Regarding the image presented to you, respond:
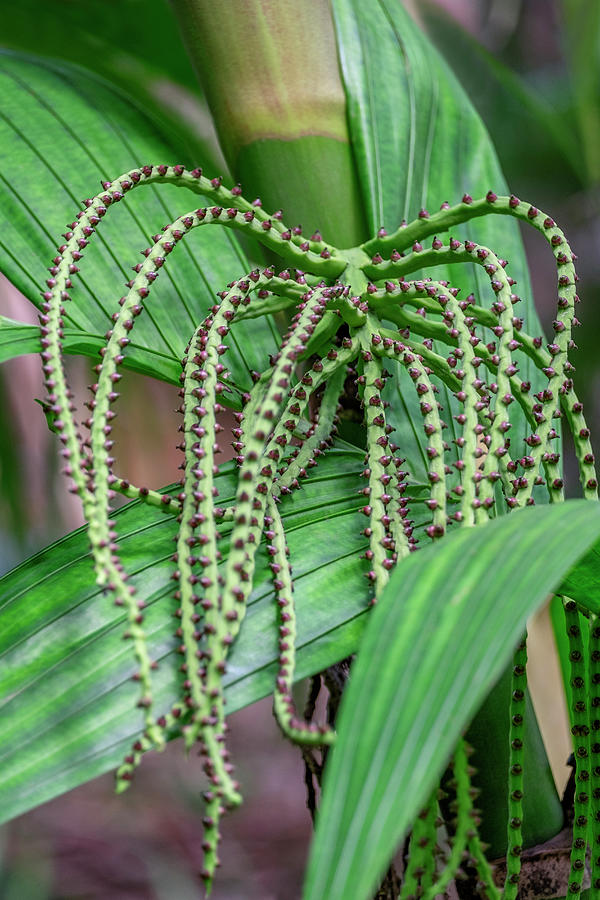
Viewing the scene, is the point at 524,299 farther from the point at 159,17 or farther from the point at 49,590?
the point at 159,17

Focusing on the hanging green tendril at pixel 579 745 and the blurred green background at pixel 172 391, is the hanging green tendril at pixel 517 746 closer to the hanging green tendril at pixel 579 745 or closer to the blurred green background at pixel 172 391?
the hanging green tendril at pixel 579 745

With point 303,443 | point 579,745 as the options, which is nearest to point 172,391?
point 303,443

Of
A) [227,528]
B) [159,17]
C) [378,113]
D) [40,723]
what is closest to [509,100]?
[159,17]

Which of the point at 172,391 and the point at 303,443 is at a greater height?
the point at 303,443

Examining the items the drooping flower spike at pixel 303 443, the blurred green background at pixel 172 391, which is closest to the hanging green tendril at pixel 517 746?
the drooping flower spike at pixel 303 443

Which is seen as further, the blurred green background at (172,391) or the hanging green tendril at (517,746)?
the blurred green background at (172,391)

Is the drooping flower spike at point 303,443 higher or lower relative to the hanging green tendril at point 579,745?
higher

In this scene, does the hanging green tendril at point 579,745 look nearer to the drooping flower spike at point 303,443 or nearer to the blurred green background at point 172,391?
the drooping flower spike at point 303,443

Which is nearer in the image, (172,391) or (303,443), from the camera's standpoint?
(303,443)

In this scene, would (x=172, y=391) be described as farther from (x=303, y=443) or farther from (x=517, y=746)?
(x=517, y=746)

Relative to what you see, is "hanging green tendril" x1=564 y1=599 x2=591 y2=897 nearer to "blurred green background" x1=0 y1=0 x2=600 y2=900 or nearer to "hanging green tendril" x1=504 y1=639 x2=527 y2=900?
"hanging green tendril" x1=504 y1=639 x2=527 y2=900
